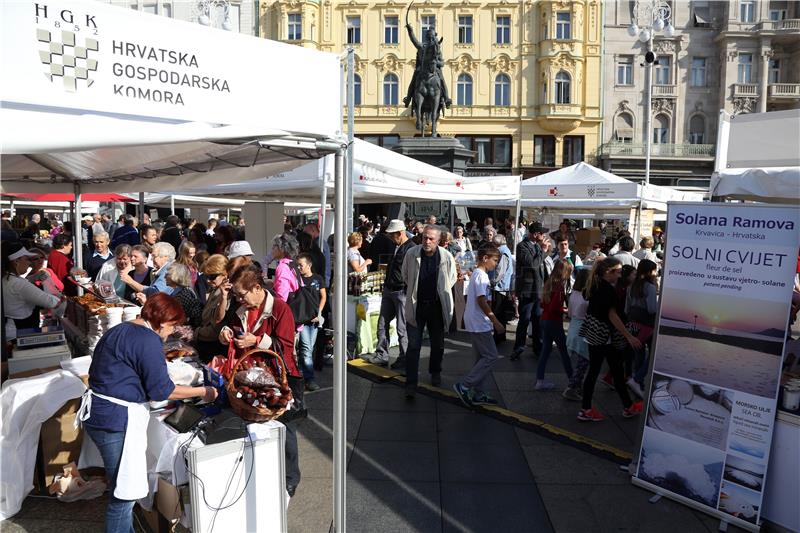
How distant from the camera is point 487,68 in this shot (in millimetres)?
39562

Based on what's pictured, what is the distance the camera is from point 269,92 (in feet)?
10.3

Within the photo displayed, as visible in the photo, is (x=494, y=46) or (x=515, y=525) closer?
(x=515, y=525)

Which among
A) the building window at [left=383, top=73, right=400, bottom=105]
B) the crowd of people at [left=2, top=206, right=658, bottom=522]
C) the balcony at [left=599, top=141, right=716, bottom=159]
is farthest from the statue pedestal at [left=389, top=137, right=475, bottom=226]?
the balcony at [left=599, top=141, right=716, bottom=159]

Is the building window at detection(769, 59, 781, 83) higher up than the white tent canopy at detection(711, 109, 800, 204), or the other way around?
the building window at detection(769, 59, 781, 83)

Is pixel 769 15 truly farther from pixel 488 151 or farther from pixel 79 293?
pixel 79 293

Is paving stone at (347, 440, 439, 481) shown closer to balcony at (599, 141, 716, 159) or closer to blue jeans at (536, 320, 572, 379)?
blue jeans at (536, 320, 572, 379)

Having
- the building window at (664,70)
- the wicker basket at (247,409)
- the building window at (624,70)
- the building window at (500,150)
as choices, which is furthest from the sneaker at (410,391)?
the building window at (664,70)

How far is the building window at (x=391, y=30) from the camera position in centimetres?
3928

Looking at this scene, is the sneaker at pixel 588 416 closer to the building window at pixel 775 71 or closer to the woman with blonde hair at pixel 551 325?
the woman with blonde hair at pixel 551 325

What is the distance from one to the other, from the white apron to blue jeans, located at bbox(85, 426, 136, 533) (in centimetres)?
4

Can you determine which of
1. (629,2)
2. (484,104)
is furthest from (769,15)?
(484,104)

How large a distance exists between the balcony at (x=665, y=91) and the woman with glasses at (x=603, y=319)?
3824 cm

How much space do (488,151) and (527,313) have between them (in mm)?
33148

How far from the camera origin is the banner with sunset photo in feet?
12.7
